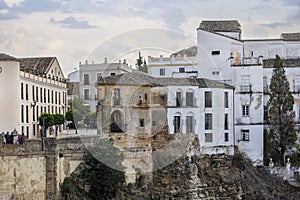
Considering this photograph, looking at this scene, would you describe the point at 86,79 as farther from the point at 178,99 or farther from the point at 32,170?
the point at 32,170

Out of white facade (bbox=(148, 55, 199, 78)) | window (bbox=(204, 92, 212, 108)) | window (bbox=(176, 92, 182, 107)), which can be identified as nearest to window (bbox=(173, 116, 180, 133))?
window (bbox=(176, 92, 182, 107))

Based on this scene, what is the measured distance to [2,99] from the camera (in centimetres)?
3222

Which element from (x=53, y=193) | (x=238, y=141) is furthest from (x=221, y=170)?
(x=53, y=193)

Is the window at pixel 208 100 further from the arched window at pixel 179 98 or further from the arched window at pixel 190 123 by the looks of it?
the arched window at pixel 179 98

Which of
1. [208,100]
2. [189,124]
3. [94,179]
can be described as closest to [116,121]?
[94,179]

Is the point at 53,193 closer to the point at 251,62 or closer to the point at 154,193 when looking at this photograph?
the point at 154,193

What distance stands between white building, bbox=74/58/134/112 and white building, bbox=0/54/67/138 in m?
3.75

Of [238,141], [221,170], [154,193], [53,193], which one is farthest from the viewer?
[238,141]

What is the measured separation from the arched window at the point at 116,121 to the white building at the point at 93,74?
3.72ft

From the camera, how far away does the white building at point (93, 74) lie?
30766 mm

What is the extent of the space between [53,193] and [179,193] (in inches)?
328

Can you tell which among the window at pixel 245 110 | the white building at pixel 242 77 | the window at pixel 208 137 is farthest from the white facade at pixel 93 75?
the window at pixel 245 110

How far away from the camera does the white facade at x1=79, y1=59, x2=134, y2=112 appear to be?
30797mm

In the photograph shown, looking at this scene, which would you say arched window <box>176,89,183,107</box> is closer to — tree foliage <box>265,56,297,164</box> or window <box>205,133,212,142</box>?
window <box>205,133,212,142</box>
